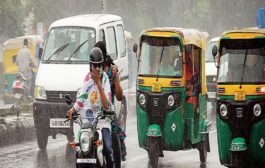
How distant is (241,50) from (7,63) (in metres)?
19.0

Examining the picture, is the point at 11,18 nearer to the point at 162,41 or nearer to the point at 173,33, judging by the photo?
the point at 162,41

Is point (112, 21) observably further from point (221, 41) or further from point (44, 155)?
point (221, 41)

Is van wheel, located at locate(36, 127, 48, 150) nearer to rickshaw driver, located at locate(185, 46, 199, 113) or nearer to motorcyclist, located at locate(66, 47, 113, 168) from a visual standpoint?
rickshaw driver, located at locate(185, 46, 199, 113)

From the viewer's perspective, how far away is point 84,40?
17.7 m

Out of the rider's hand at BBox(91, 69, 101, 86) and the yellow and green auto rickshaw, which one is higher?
the rider's hand at BBox(91, 69, 101, 86)

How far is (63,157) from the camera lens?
609 inches

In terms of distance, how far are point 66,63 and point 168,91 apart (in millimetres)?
3862

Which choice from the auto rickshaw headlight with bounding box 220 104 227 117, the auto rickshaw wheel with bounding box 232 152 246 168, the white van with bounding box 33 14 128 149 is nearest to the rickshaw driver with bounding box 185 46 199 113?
the auto rickshaw headlight with bounding box 220 104 227 117

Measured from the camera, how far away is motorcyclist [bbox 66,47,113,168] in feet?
34.5

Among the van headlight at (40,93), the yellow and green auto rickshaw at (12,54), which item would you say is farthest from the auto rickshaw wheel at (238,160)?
the yellow and green auto rickshaw at (12,54)

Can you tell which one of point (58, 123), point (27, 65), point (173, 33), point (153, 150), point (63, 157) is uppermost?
point (173, 33)

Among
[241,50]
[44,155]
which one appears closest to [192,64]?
[241,50]

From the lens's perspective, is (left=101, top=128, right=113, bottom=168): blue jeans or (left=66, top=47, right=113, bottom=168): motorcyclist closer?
(left=101, top=128, right=113, bottom=168): blue jeans

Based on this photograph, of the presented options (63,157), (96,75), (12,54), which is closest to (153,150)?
(63,157)
